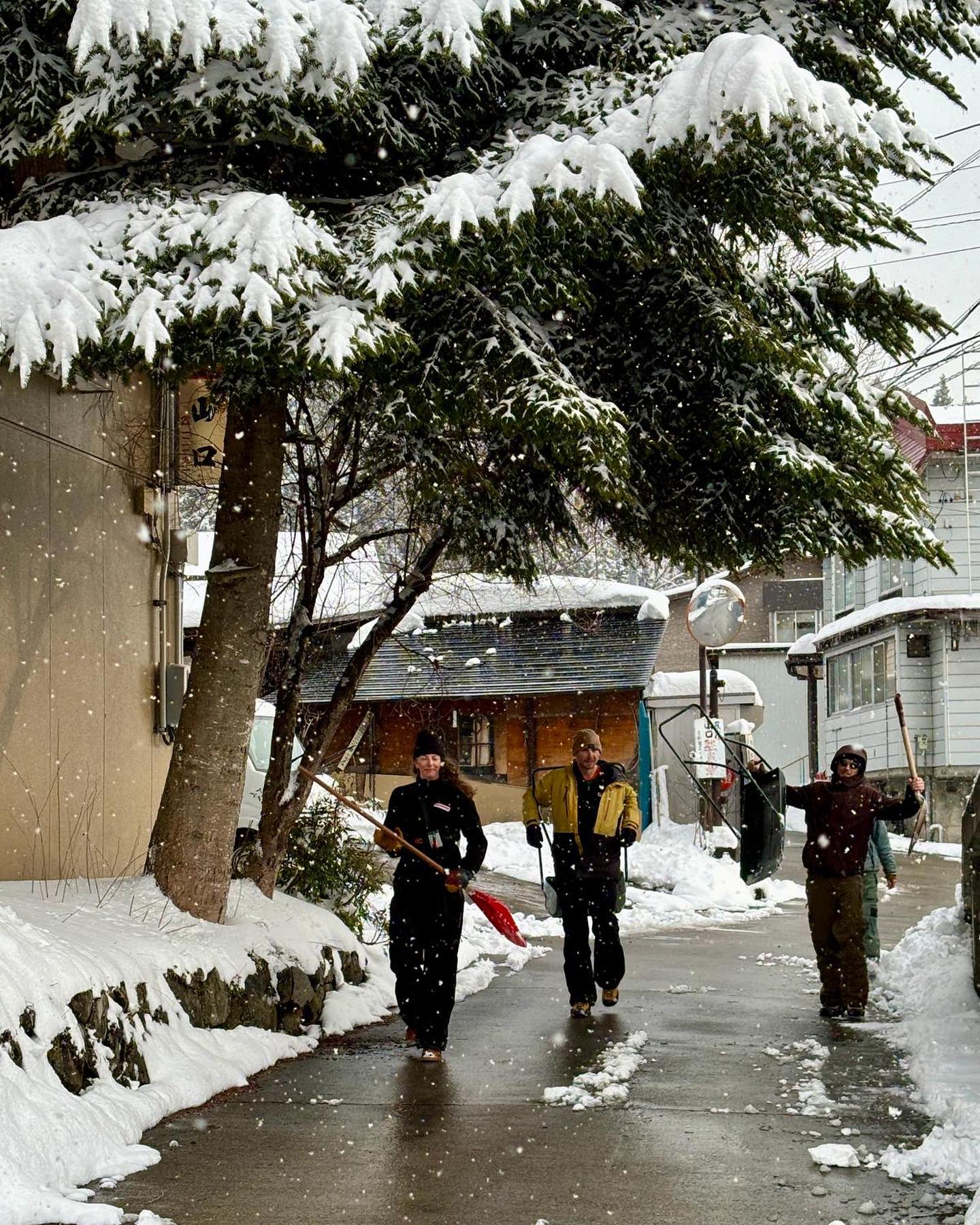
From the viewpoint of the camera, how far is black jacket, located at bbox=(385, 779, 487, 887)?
9.02 m

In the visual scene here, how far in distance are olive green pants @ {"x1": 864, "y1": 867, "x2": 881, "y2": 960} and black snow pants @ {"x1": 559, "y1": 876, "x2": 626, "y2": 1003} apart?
8.34 feet

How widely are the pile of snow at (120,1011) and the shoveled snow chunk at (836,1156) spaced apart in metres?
2.79

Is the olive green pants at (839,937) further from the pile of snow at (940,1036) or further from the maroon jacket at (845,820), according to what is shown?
the pile of snow at (940,1036)

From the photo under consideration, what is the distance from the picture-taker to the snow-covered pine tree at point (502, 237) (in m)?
6.80

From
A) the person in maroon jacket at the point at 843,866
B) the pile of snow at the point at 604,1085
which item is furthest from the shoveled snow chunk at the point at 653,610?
the pile of snow at the point at 604,1085

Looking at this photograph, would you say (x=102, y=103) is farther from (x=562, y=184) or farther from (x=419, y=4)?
(x=562, y=184)

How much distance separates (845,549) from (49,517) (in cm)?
585

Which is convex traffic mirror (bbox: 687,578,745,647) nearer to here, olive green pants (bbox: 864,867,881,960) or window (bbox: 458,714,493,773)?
olive green pants (bbox: 864,867,881,960)

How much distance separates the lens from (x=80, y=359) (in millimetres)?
7281

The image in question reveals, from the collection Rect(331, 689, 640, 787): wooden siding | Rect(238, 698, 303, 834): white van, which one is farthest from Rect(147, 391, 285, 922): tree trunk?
Rect(331, 689, 640, 787): wooden siding

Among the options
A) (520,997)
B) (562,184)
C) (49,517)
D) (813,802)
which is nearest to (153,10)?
(562,184)

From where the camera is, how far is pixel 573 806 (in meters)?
10.1

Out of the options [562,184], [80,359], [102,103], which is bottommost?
[80,359]

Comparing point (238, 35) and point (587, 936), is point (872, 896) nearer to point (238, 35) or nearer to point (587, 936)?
point (587, 936)
